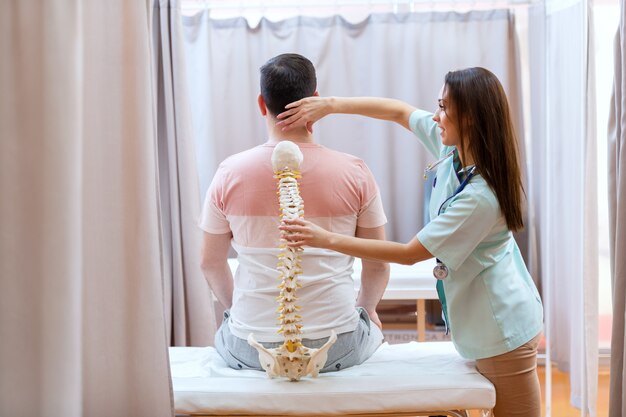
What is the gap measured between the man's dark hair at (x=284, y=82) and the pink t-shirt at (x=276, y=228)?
13cm

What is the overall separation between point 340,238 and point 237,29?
2.42 metres

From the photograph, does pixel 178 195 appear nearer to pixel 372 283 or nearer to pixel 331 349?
pixel 372 283

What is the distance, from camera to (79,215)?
1457mm

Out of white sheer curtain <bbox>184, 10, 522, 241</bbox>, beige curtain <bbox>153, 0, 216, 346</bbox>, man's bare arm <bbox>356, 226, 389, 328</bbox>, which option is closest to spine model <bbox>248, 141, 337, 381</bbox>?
man's bare arm <bbox>356, 226, 389, 328</bbox>

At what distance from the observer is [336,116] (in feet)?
13.3

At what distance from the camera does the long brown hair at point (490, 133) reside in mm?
1871

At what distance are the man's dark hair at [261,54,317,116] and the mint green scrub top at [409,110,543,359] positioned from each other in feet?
1.48

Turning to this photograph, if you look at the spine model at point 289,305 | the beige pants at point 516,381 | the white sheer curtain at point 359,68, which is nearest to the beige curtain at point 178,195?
the white sheer curtain at point 359,68

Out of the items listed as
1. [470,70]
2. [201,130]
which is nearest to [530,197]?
[201,130]

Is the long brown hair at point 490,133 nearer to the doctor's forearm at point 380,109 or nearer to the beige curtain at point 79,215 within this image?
the doctor's forearm at point 380,109

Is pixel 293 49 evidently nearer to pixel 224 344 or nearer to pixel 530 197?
pixel 530 197

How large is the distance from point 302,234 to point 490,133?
530 mm

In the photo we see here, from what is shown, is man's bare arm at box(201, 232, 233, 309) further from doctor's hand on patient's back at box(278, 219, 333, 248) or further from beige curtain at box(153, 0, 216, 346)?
beige curtain at box(153, 0, 216, 346)

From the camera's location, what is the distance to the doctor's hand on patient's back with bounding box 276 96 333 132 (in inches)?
80.3
